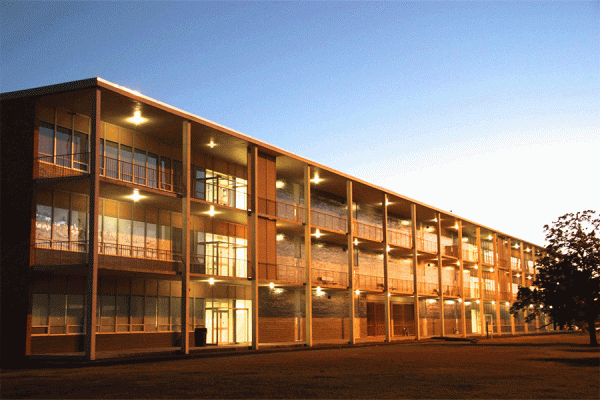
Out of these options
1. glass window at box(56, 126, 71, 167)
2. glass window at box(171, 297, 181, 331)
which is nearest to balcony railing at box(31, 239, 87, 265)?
glass window at box(56, 126, 71, 167)

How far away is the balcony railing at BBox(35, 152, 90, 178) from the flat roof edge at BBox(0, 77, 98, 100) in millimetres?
2330

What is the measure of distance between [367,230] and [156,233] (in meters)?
19.9

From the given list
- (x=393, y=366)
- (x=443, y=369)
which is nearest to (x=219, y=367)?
(x=393, y=366)

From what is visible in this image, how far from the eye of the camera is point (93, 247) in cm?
2245

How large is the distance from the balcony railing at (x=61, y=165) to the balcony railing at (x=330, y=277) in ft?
53.7

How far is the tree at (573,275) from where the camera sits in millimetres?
33438

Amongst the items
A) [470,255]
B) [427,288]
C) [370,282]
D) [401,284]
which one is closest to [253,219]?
[370,282]

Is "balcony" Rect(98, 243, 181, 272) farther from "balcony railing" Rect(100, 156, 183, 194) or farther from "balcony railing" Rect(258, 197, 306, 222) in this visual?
"balcony railing" Rect(258, 197, 306, 222)

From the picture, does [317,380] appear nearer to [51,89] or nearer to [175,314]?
[51,89]

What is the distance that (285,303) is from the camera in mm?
36812

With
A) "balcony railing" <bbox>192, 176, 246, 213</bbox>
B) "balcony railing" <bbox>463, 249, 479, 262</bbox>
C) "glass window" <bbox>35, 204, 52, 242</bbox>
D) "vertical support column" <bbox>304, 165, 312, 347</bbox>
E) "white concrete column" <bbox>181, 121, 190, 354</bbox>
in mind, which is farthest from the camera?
"balcony railing" <bbox>463, 249, 479, 262</bbox>

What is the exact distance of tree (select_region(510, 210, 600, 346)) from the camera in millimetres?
33438

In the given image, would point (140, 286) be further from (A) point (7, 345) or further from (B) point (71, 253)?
(A) point (7, 345)

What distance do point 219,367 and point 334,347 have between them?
1515 cm
